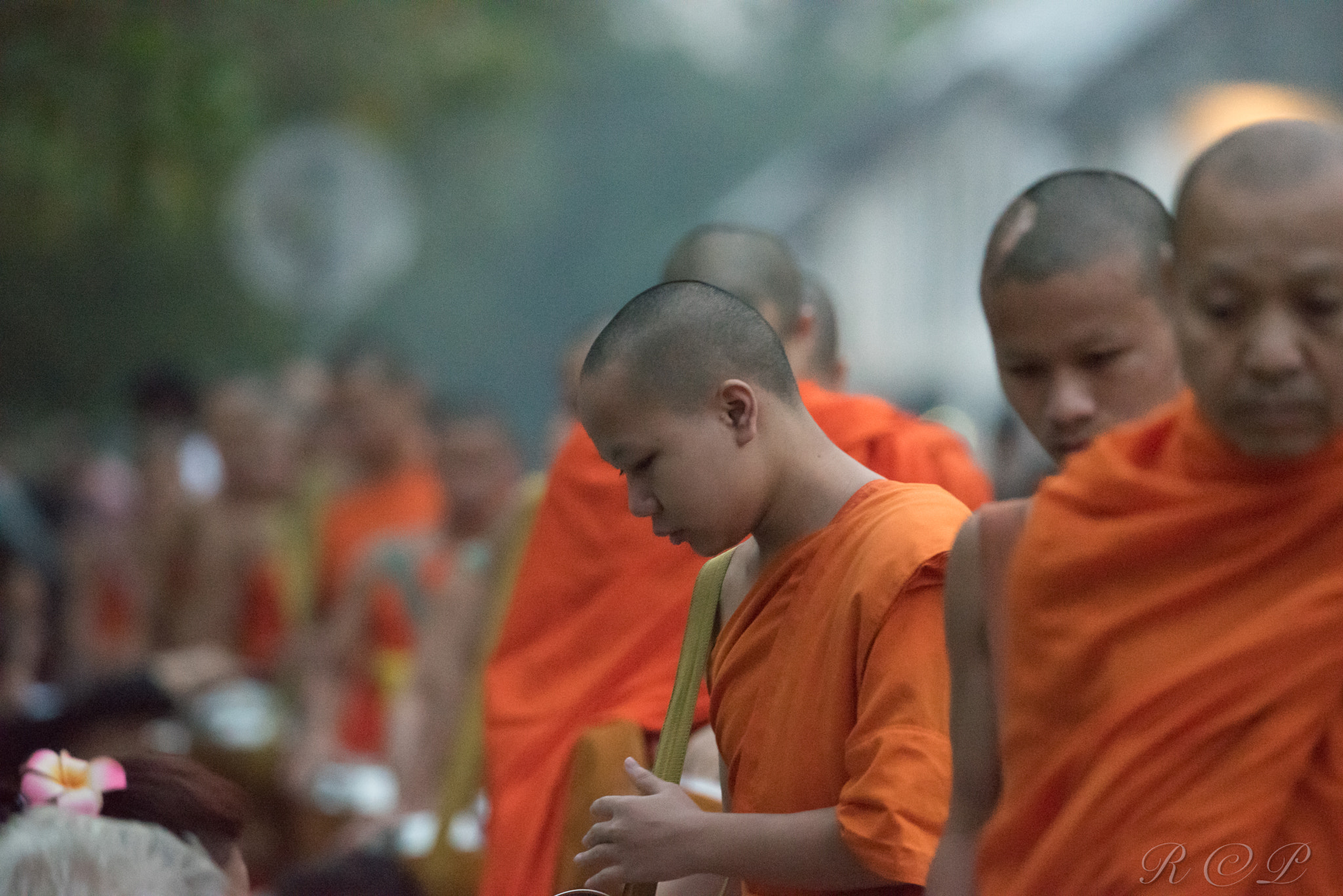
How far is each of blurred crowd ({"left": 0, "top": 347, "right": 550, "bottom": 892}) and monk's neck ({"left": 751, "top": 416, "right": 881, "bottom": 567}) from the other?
6.64ft

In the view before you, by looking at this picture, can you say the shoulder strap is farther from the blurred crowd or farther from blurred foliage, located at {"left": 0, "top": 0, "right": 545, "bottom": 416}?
blurred foliage, located at {"left": 0, "top": 0, "right": 545, "bottom": 416}

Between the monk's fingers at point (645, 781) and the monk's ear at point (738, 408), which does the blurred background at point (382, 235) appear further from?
the monk's ear at point (738, 408)

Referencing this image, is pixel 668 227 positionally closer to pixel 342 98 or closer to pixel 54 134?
pixel 342 98

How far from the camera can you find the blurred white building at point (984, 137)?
17547 millimetres

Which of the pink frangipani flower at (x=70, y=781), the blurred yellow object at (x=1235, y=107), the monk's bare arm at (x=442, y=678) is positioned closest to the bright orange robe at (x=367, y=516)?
the monk's bare arm at (x=442, y=678)

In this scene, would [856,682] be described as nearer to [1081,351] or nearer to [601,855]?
[601,855]

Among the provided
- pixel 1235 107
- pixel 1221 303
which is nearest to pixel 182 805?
pixel 1221 303

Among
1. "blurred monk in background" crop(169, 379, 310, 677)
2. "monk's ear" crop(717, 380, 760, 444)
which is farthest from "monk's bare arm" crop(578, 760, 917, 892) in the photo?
"blurred monk in background" crop(169, 379, 310, 677)

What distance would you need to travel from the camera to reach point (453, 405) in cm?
1056

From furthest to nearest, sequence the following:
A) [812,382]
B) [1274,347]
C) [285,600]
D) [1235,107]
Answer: [1235,107], [285,600], [812,382], [1274,347]

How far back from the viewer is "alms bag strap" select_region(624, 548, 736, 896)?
2219 mm

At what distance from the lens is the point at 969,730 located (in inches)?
64.1

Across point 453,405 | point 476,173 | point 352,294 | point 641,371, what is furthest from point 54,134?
point 476,173

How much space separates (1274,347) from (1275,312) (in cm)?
4
